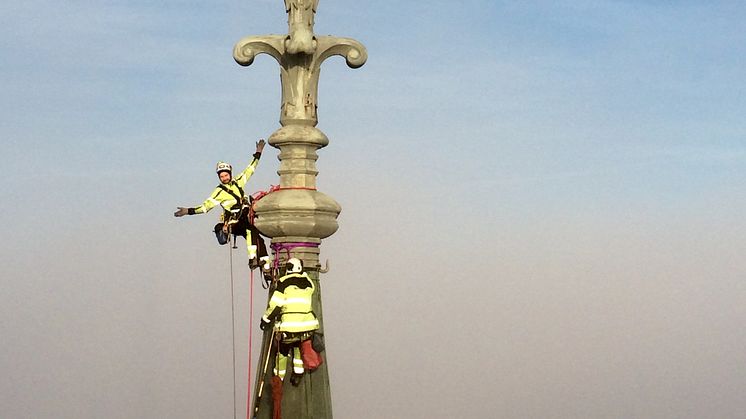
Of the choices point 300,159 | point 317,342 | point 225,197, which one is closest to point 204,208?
point 225,197

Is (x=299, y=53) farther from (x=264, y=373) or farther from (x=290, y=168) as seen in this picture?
(x=264, y=373)

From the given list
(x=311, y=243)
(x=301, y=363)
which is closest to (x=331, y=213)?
(x=311, y=243)

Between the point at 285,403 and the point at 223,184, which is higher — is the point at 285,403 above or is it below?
below

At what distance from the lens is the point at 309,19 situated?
25.8 meters

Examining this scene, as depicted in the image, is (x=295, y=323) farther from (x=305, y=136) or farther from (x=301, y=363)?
(x=305, y=136)

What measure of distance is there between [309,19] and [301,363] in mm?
5566

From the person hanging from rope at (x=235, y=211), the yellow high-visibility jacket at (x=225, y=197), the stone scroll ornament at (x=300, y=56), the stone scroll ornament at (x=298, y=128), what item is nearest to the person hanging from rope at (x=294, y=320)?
the stone scroll ornament at (x=298, y=128)

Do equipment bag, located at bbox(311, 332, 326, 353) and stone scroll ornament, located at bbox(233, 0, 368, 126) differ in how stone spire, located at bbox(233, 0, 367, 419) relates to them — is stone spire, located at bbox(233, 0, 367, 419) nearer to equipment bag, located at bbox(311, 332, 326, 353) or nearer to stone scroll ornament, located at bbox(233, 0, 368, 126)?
stone scroll ornament, located at bbox(233, 0, 368, 126)

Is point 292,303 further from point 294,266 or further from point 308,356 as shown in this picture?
point 308,356

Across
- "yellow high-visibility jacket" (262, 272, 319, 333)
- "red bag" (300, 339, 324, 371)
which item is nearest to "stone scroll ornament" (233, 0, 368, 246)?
"yellow high-visibility jacket" (262, 272, 319, 333)

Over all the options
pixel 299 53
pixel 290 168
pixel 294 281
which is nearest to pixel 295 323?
pixel 294 281

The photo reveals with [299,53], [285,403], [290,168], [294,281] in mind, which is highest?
[299,53]

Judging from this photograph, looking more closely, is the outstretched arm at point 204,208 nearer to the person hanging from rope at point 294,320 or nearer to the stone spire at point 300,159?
the stone spire at point 300,159

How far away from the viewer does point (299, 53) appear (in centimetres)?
2558
